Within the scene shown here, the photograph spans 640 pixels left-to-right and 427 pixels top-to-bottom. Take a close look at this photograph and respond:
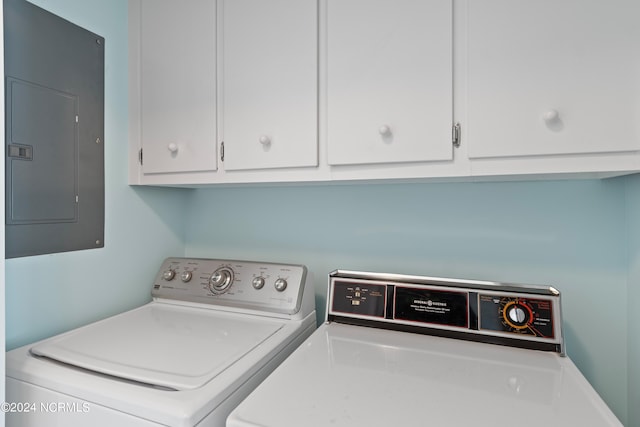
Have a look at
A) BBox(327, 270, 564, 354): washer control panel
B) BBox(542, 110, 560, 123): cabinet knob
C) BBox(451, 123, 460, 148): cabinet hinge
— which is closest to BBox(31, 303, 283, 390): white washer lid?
BBox(327, 270, 564, 354): washer control panel

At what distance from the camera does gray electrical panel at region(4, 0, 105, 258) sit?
103 cm

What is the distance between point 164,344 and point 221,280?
388mm

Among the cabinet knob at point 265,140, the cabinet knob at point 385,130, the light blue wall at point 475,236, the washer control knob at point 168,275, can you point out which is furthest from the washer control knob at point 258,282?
the cabinet knob at point 385,130

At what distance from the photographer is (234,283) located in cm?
134

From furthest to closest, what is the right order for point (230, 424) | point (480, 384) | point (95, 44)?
1. point (95, 44)
2. point (480, 384)
3. point (230, 424)

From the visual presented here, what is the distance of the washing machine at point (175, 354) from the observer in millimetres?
756

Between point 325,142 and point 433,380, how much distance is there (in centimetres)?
75

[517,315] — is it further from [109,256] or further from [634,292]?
[109,256]

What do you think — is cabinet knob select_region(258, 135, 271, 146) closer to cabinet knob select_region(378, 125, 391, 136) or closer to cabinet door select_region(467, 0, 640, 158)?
cabinet knob select_region(378, 125, 391, 136)

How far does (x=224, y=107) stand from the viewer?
1237 mm

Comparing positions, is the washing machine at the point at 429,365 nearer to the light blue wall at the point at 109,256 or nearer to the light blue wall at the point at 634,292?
the light blue wall at the point at 634,292

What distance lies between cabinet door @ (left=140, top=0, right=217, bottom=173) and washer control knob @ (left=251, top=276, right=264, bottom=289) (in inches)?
17.9

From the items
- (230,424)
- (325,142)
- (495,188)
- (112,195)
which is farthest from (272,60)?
(230,424)

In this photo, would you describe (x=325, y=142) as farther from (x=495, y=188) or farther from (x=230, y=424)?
(x=230, y=424)
